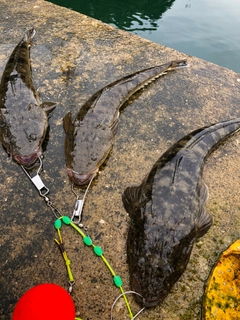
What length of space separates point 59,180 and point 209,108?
107 inches

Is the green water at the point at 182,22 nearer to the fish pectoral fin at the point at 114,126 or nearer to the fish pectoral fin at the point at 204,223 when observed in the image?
the fish pectoral fin at the point at 114,126

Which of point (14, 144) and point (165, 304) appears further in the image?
point (14, 144)

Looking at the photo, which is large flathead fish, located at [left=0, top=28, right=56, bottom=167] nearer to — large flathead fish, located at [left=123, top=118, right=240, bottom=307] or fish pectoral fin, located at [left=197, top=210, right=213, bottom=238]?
large flathead fish, located at [left=123, top=118, right=240, bottom=307]

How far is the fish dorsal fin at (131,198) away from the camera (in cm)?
311

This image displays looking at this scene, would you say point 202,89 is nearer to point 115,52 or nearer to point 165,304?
point 115,52

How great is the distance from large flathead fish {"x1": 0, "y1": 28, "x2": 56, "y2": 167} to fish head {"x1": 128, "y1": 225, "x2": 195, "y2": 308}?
5.89 ft

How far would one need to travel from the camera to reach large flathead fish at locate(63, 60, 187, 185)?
11.0 ft

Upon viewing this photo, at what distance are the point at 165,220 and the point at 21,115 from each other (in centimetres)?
235

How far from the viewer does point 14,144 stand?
344 cm

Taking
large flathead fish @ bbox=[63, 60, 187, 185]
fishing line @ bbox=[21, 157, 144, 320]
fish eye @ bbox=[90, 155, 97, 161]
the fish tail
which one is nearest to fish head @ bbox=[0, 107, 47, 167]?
fishing line @ bbox=[21, 157, 144, 320]

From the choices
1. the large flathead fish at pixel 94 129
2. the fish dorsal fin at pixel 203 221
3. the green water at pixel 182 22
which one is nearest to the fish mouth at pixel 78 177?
the large flathead fish at pixel 94 129

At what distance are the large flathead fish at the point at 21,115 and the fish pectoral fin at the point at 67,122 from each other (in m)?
0.26

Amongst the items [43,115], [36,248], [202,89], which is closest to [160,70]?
[202,89]

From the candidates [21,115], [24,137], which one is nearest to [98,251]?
[24,137]
